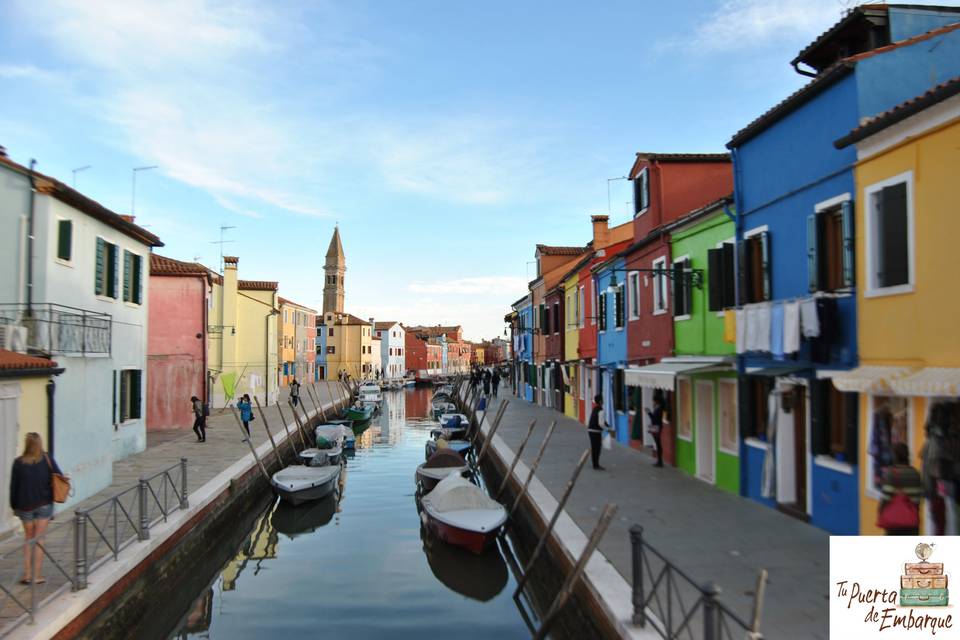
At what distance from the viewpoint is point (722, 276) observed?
45.4 ft

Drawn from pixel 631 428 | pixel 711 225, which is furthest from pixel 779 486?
pixel 631 428

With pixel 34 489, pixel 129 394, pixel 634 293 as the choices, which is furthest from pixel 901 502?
pixel 129 394

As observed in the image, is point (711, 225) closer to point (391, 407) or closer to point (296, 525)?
point (296, 525)

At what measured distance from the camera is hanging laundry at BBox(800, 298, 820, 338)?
9922 millimetres

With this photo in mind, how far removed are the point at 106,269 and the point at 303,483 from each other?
298 inches

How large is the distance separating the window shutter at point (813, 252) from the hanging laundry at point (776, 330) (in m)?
0.58

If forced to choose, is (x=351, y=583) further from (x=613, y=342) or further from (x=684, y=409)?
(x=613, y=342)

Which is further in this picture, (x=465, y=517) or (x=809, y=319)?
(x=465, y=517)

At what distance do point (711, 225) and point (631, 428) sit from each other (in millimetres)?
7582

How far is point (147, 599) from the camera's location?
10727mm

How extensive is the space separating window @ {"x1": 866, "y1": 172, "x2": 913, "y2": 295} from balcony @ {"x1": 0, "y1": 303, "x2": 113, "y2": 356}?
45.7 ft

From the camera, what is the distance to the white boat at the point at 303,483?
18781 millimetres

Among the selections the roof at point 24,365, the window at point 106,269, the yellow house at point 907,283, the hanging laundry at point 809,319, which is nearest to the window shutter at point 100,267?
the window at point 106,269

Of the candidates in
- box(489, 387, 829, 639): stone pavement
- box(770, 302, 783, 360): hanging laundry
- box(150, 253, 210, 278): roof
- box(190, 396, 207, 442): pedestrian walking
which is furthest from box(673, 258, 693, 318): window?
box(150, 253, 210, 278): roof
